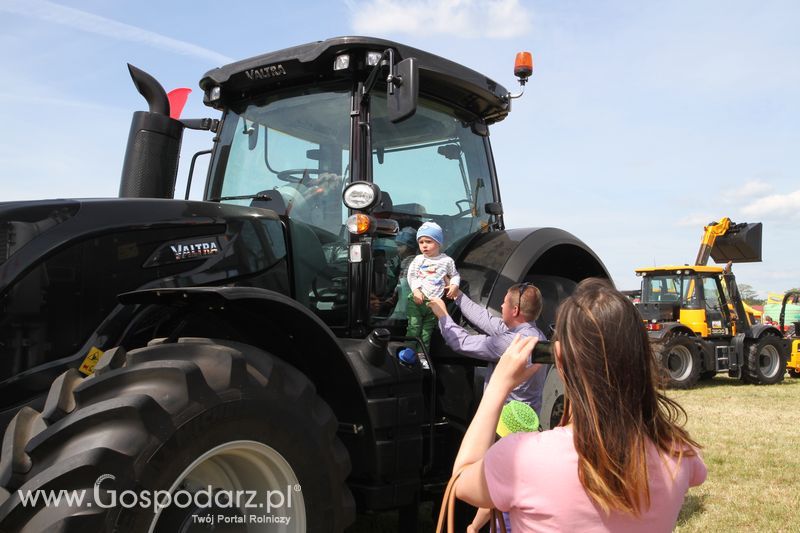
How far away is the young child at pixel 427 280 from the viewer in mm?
3581

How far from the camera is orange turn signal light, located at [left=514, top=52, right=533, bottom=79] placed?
13.7 feet

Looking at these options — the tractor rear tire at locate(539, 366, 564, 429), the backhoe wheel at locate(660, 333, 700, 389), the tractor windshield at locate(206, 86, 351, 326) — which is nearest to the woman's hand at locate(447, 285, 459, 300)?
the tractor windshield at locate(206, 86, 351, 326)

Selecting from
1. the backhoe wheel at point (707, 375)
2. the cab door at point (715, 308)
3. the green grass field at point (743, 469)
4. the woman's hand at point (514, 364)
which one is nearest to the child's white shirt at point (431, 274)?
the green grass field at point (743, 469)

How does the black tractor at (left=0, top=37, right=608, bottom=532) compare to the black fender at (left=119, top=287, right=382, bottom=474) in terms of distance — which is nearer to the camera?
the black tractor at (left=0, top=37, right=608, bottom=532)

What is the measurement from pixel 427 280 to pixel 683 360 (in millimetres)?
10389

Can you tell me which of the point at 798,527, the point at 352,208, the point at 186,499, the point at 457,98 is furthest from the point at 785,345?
the point at 186,499

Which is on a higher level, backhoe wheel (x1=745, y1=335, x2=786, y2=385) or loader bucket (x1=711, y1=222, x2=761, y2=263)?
loader bucket (x1=711, y1=222, x2=761, y2=263)

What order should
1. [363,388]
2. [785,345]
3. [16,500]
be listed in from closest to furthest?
1. [16,500]
2. [363,388]
3. [785,345]

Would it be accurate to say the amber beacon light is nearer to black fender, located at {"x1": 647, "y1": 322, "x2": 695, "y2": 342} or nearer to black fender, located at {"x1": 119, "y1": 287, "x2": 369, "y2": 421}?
black fender, located at {"x1": 119, "y1": 287, "x2": 369, "y2": 421}

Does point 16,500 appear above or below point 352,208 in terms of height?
below

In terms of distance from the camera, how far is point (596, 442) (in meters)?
1.42

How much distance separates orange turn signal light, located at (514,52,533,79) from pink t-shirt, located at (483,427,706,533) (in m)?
3.11

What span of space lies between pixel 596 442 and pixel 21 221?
214 centimetres

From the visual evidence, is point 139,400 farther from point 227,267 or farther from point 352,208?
point 352,208
